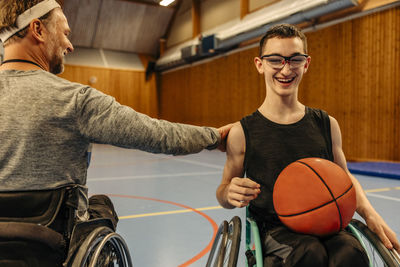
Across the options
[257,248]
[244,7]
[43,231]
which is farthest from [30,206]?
[244,7]

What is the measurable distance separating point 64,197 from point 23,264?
23 cm

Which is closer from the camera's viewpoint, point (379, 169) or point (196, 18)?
point (379, 169)

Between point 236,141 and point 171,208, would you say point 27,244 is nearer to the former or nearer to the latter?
point 236,141

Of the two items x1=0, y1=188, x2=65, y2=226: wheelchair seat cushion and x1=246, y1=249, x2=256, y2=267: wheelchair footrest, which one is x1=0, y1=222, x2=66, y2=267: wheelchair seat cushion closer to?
x1=0, y1=188, x2=65, y2=226: wheelchair seat cushion

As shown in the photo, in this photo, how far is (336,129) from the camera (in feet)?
5.40

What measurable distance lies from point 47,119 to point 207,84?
1174 cm

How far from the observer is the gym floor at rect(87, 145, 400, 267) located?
2.61 metres

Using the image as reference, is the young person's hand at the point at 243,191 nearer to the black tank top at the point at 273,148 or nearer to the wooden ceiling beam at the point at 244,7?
the black tank top at the point at 273,148

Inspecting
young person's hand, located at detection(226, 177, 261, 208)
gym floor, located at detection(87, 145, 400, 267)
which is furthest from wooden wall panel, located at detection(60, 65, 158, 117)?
young person's hand, located at detection(226, 177, 261, 208)

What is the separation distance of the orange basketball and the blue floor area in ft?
16.7

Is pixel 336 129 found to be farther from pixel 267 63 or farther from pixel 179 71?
pixel 179 71

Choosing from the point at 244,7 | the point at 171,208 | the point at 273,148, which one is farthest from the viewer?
the point at 244,7

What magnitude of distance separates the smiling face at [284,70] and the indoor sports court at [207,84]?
11mm

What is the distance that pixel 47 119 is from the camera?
1156mm
